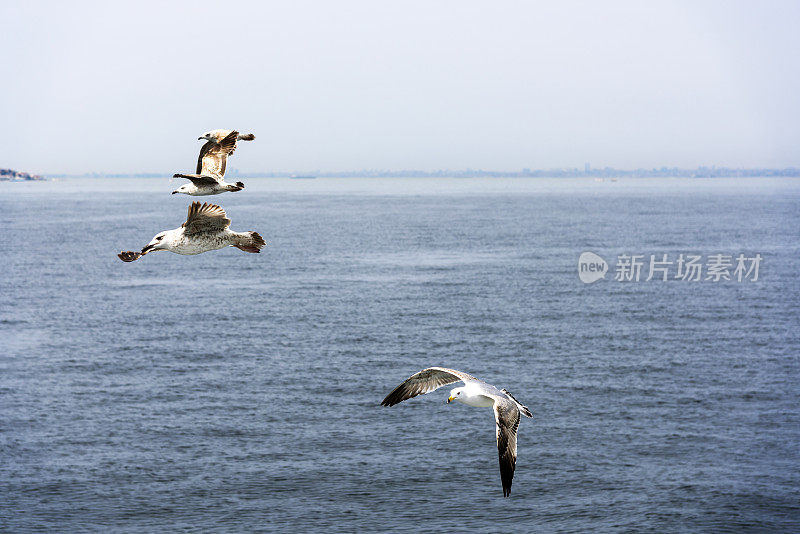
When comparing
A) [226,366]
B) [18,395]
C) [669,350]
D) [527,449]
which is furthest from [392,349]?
[18,395]

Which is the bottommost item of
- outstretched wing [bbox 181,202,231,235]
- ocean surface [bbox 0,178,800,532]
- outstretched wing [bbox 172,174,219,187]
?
ocean surface [bbox 0,178,800,532]

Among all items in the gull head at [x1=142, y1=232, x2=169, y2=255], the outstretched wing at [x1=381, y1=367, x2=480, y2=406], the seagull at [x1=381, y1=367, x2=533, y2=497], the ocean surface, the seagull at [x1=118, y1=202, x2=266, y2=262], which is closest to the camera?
the gull head at [x1=142, y1=232, x2=169, y2=255]

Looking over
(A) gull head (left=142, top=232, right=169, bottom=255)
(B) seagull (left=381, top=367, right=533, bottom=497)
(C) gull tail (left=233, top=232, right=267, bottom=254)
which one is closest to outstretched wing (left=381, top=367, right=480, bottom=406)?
(B) seagull (left=381, top=367, right=533, bottom=497)

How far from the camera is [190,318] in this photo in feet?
525

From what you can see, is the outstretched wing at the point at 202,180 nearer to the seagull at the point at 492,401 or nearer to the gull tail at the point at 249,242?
Answer: the gull tail at the point at 249,242

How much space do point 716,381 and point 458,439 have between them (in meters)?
43.5

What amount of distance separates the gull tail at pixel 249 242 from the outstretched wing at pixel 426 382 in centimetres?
690

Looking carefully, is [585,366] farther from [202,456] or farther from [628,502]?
[202,456]

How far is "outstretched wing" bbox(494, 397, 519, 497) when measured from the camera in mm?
13422

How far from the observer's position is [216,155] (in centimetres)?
1223

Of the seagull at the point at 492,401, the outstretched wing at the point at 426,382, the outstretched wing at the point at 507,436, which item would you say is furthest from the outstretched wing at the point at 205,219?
the outstretched wing at the point at 426,382

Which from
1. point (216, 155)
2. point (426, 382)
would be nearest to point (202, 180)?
point (216, 155)

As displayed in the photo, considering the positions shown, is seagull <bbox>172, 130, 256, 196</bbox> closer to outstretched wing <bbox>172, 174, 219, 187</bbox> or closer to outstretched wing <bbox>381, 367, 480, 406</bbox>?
outstretched wing <bbox>172, 174, 219, 187</bbox>

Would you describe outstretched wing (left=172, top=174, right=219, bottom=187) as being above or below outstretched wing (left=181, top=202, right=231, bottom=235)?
above
